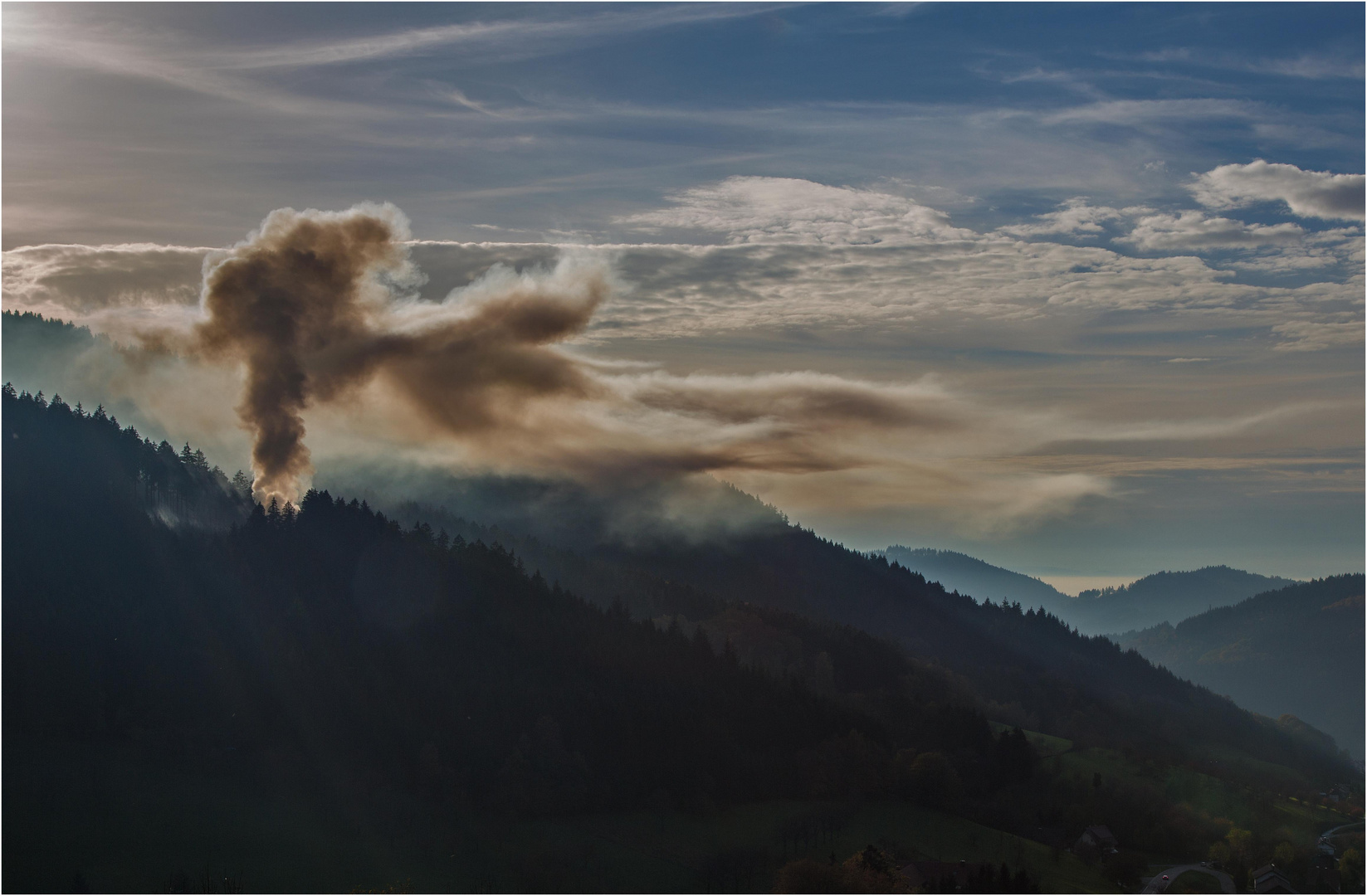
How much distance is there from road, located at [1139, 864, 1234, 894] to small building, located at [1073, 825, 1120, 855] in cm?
835

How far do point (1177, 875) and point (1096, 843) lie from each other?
12.5 meters

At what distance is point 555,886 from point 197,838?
157 ft

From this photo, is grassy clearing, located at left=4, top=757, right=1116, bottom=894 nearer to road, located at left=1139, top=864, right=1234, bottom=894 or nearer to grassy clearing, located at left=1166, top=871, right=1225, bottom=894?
road, located at left=1139, top=864, right=1234, bottom=894

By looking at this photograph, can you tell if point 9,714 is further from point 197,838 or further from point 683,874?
point 683,874

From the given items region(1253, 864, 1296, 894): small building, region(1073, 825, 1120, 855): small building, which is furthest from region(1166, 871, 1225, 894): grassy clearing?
region(1073, 825, 1120, 855): small building

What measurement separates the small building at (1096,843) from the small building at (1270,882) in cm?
2067

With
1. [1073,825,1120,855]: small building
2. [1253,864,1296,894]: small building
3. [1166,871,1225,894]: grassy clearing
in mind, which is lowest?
[1253,864,1296,894]: small building

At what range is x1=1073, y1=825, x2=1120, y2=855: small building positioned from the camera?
17788 cm

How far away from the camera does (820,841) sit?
166875 millimetres

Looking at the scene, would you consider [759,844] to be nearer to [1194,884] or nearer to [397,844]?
[397,844]

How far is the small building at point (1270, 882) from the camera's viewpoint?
569 feet

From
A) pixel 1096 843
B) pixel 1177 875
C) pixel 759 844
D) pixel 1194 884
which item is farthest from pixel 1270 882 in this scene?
pixel 759 844

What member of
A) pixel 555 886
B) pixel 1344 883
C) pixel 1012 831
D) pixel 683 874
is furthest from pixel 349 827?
pixel 1344 883

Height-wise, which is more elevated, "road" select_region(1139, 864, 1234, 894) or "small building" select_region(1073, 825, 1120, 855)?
"small building" select_region(1073, 825, 1120, 855)
